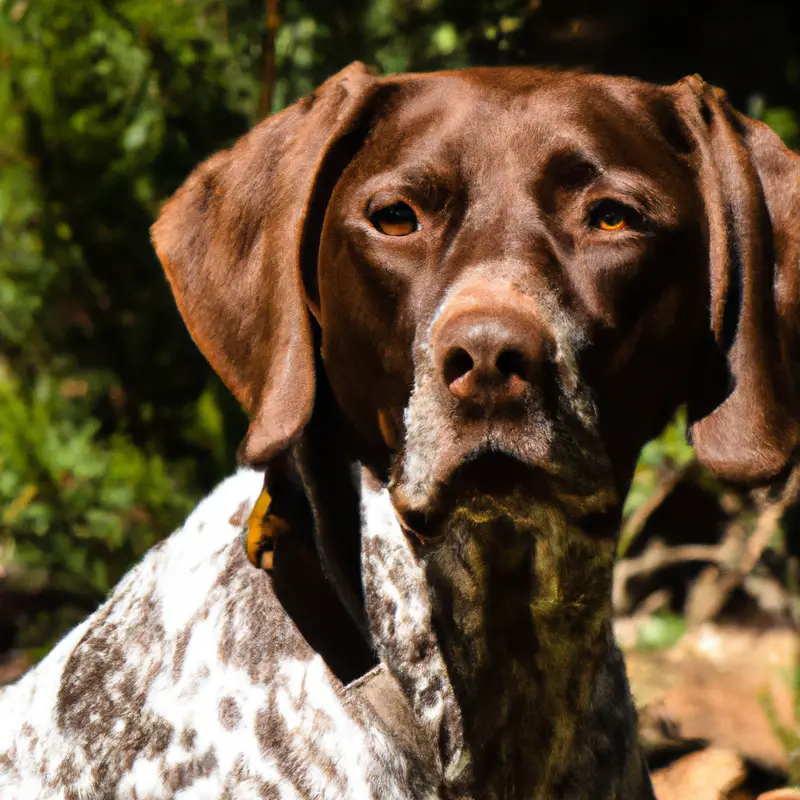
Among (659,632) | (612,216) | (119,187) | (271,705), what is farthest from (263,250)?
(659,632)

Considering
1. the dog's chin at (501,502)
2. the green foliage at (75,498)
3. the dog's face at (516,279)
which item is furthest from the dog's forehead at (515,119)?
the green foliage at (75,498)

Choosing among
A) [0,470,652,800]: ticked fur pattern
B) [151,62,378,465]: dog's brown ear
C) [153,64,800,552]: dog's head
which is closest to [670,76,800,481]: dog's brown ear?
[153,64,800,552]: dog's head

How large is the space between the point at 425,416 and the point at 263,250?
0.52 m

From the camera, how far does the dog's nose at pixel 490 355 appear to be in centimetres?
210

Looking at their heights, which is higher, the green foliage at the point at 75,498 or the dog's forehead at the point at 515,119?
the dog's forehead at the point at 515,119

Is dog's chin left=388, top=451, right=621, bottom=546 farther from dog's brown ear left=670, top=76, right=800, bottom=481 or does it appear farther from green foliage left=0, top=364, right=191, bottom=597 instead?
green foliage left=0, top=364, right=191, bottom=597

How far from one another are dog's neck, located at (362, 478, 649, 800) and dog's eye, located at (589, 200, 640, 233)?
0.51 m

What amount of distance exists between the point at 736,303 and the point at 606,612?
0.64m

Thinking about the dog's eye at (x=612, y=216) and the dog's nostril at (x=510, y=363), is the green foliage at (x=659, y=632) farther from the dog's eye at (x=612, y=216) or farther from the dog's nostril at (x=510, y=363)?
the dog's nostril at (x=510, y=363)

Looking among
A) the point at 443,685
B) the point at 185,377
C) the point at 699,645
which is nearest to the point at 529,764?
the point at 443,685

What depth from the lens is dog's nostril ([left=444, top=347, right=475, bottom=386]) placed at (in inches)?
83.6

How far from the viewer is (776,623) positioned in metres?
6.37

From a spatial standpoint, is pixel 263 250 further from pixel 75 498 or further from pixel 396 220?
pixel 75 498

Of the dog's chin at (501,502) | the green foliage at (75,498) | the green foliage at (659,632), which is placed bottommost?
the green foliage at (659,632)
